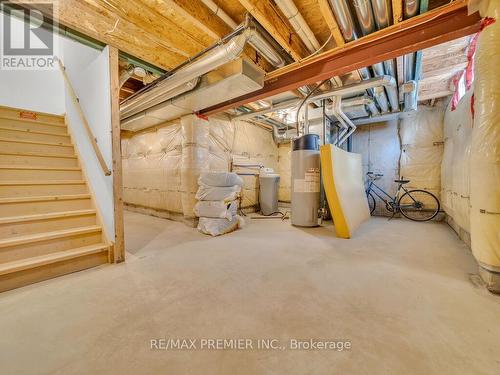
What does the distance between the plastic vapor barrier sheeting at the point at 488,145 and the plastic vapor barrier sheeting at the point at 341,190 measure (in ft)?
4.81

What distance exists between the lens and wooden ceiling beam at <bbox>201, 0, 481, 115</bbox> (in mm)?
1732

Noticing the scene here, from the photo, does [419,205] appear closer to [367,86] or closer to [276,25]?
[367,86]

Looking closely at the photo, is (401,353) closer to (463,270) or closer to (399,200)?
(463,270)

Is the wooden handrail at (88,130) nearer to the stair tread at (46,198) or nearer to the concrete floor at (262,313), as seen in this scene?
the stair tread at (46,198)

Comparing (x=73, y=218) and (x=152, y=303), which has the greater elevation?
(x=73, y=218)

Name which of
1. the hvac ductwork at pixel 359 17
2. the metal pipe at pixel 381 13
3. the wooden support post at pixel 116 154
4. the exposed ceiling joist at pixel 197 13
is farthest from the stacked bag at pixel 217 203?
the metal pipe at pixel 381 13

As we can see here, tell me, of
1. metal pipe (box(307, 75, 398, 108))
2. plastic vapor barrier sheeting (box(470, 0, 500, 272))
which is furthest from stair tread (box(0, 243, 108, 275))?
metal pipe (box(307, 75, 398, 108))

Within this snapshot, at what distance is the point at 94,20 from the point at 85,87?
1092 mm

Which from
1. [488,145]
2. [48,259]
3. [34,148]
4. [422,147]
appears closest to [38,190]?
[34,148]

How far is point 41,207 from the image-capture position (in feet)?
7.38

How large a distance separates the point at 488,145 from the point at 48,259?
3.77m

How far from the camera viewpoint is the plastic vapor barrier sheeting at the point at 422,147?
424cm

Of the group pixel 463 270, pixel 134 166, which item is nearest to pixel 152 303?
pixel 463 270

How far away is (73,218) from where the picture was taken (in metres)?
2.28
